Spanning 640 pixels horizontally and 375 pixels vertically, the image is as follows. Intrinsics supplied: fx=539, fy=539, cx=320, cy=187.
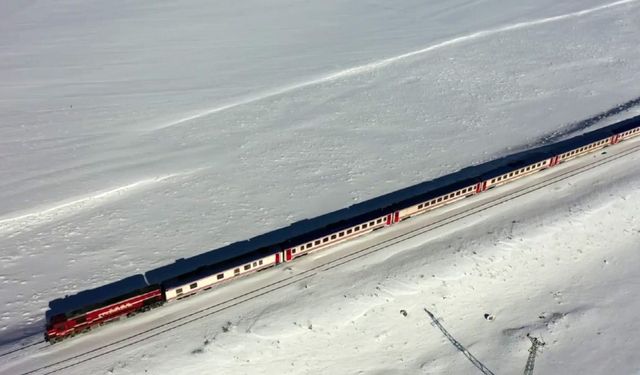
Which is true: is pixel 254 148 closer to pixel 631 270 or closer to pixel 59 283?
pixel 59 283

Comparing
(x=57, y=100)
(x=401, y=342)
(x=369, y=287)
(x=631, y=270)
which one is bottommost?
(x=631, y=270)

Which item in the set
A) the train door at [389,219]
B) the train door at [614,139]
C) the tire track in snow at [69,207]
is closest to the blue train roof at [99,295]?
the tire track in snow at [69,207]

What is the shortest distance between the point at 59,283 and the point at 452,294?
19.3 m

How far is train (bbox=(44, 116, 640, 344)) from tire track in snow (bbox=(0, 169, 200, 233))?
271 inches

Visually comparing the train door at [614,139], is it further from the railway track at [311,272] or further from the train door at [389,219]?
the train door at [389,219]

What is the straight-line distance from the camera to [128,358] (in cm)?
2266

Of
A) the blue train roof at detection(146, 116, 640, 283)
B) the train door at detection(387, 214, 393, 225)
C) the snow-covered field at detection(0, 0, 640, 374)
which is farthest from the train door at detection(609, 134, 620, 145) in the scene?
the train door at detection(387, 214, 393, 225)

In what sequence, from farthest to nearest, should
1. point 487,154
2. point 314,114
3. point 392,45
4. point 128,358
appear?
point 392,45, point 314,114, point 487,154, point 128,358

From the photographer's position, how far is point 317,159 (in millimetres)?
36469

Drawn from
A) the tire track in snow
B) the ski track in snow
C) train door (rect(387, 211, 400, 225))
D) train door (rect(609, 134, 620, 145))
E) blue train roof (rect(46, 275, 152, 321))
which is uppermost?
the ski track in snow

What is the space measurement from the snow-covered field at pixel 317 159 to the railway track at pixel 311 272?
61cm

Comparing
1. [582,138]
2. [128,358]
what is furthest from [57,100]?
[582,138]

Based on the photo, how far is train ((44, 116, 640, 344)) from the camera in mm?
23656

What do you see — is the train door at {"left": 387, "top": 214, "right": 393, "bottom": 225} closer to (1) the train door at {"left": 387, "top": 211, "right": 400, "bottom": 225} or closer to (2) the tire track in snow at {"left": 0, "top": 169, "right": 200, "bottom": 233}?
(1) the train door at {"left": 387, "top": 211, "right": 400, "bottom": 225}
